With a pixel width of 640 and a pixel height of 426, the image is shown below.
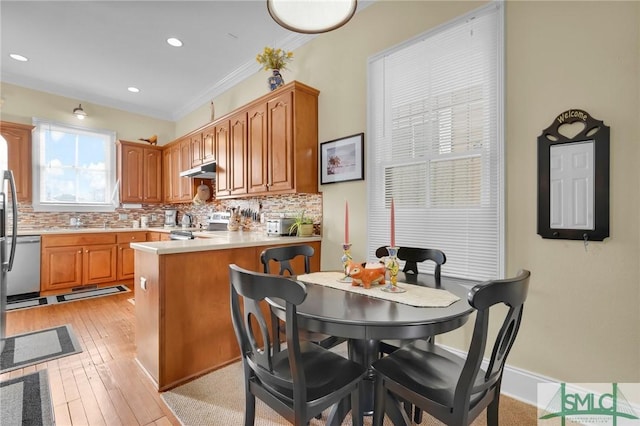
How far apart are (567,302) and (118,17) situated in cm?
450

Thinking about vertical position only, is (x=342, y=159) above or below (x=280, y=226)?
above

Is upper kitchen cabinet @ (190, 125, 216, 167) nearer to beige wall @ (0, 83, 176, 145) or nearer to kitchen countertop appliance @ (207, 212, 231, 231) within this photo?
kitchen countertop appliance @ (207, 212, 231, 231)

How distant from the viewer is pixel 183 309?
2145 mm

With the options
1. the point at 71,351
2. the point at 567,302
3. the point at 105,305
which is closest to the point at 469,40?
the point at 567,302

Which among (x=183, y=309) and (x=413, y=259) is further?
(x=183, y=309)

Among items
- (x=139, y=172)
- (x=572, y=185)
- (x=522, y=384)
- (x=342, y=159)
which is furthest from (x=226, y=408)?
(x=139, y=172)

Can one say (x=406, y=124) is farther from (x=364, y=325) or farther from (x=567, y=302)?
(x=364, y=325)

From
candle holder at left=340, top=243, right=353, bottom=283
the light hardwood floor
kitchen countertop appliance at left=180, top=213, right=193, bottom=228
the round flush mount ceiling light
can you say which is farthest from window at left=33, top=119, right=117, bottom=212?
candle holder at left=340, top=243, right=353, bottom=283

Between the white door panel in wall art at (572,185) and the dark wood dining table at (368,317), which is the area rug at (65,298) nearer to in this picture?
the dark wood dining table at (368,317)

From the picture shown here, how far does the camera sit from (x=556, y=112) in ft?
5.81

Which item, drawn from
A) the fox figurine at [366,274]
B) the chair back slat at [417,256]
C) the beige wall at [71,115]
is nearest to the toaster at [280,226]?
the chair back slat at [417,256]

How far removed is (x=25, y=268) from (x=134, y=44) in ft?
10.8

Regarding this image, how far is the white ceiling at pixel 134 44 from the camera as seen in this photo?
292 centimetres

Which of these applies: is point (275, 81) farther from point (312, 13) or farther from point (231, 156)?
point (312, 13)
